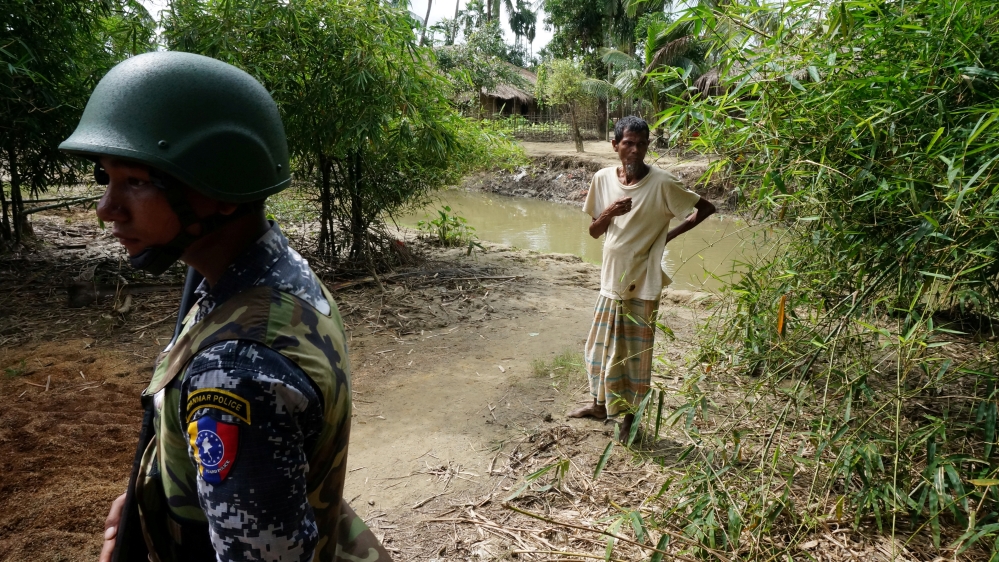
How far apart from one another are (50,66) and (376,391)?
4.12 m

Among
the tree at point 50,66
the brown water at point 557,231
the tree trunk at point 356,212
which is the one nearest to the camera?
the tree at point 50,66

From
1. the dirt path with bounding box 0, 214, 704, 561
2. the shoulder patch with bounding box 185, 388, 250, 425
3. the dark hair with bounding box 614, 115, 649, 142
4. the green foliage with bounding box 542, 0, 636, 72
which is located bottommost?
the dirt path with bounding box 0, 214, 704, 561

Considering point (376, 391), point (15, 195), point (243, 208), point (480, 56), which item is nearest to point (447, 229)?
point (376, 391)

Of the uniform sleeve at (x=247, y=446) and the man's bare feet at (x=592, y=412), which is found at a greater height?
the uniform sleeve at (x=247, y=446)

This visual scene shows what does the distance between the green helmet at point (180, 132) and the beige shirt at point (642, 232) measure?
2447 millimetres

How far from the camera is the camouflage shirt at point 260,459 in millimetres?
856

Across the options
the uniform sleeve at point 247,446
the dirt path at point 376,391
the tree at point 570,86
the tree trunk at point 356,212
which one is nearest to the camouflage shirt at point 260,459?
the uniform sleeve at point 247,446

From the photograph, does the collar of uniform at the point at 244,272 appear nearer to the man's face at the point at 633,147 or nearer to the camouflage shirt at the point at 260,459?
the camouflage shirt at the point at 260,459

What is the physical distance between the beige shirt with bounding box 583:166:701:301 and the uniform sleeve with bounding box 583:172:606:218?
72 mm

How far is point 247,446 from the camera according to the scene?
0.85 metres

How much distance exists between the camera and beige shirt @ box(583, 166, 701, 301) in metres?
3.21

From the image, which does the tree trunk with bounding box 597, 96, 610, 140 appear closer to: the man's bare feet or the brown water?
the brown water

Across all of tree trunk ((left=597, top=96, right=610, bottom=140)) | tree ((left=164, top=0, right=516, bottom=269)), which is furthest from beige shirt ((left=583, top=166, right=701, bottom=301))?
tree trunk ((left=597, top=96, right=610, bottom=140))

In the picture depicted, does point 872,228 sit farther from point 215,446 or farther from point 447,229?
point 447,229
